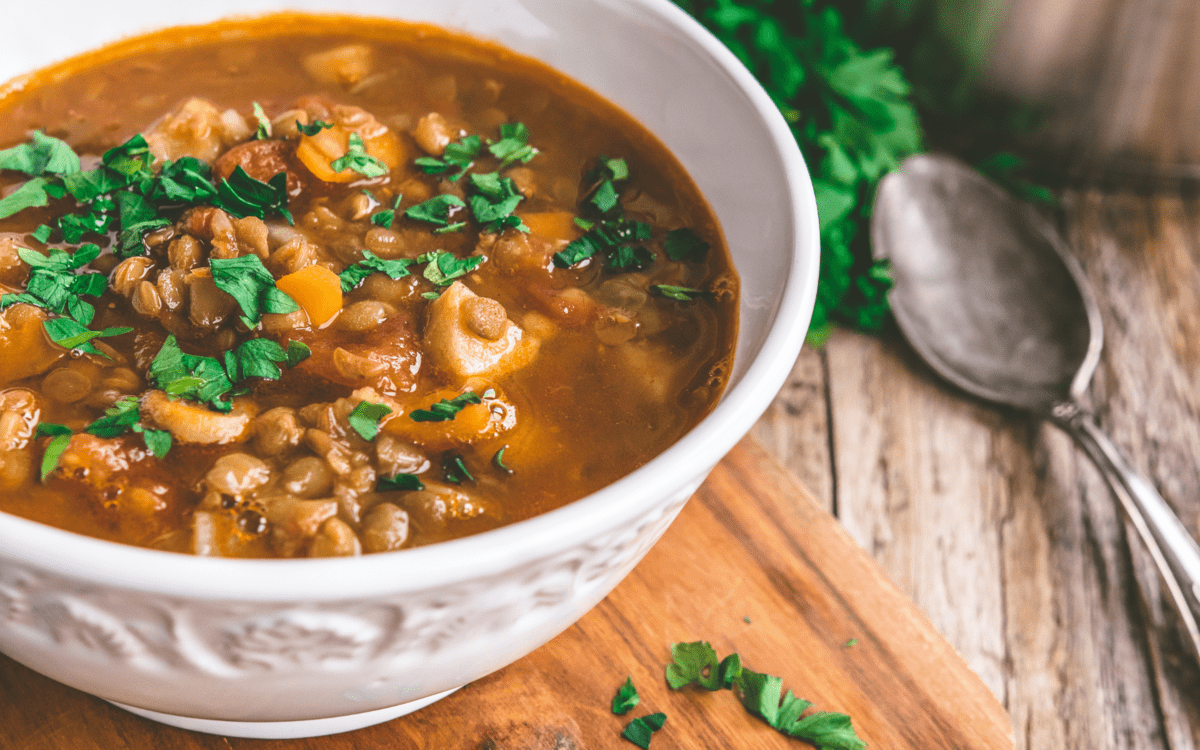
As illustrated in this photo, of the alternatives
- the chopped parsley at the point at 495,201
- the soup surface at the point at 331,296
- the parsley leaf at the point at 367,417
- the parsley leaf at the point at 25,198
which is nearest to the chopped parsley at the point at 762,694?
the soup surface at the point at 331,296

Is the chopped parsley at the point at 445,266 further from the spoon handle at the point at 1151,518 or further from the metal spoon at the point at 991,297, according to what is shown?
the spoon handle at the point at 1151,518

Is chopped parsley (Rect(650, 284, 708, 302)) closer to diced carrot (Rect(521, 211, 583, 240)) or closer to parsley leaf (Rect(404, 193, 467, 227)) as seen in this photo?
diced carrot (Rect(521, 211, 583, 240))

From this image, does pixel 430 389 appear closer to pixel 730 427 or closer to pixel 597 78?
pixel 730 427

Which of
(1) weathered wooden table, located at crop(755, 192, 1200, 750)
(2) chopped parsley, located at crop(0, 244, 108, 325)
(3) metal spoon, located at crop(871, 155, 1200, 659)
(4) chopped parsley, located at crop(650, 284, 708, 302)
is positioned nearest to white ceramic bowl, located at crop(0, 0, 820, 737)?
(4) chopped parsley, located at crop(650, 284, 708, 302)

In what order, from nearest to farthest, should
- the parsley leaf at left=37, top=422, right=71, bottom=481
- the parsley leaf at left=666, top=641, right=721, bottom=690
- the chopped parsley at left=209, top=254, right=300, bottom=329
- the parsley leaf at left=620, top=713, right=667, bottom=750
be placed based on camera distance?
the parsley leaf at left=37, top=422, right=71, bottom=481 < the chopped parsley at left=209, top=254, right=300, bottom=329 < the parsley leaf at left=620, top=713, right=667, bottom=750 < the parsley leaf at left=666, top=641, right=721, bottom=690

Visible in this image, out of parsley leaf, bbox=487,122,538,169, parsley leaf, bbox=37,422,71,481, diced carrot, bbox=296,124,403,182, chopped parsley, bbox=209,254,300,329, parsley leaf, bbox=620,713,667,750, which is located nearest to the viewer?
parsley leaf, bbox=37,422,71,481

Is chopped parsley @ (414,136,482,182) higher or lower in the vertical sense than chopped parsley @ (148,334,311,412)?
higher

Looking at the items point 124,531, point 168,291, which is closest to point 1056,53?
point 168,291
